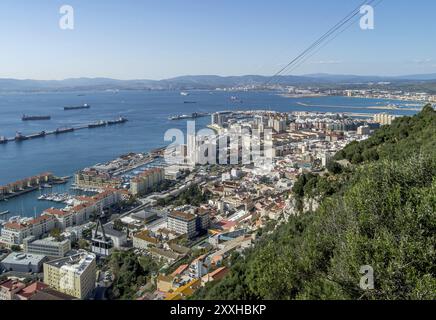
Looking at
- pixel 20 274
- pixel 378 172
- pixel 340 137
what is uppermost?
pixel 378 172

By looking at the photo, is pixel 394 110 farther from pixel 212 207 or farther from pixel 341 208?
pixel 341 208

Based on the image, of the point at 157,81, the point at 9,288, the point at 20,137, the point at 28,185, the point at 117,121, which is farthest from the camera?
the point at 157,81

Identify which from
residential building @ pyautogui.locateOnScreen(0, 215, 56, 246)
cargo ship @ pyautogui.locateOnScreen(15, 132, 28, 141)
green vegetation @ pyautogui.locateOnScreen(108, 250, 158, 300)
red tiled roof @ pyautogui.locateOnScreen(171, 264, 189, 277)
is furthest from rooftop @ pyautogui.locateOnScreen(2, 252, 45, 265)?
cargo ship @ pyautogui.locateOnScreen(15, 132, 28, 141)

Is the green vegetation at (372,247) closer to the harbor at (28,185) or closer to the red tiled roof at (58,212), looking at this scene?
the red tiled roof at (58,212)

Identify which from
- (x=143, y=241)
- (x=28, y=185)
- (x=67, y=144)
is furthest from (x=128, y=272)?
(x=67, y=144)

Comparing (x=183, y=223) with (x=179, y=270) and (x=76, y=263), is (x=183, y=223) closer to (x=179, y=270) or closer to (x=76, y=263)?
(x=179, y=270)

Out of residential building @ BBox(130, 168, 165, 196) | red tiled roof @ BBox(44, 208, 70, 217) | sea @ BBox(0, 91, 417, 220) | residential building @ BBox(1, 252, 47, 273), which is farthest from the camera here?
sea @ BBox(0, 91, 417, 220)

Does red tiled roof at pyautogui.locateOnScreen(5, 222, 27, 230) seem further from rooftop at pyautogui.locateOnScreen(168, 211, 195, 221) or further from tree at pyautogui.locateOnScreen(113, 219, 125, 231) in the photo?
rooftop at pyautogui.locateOnScreen(168, 211, 195, 221)

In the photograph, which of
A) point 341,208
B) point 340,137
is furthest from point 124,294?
point 340,137
